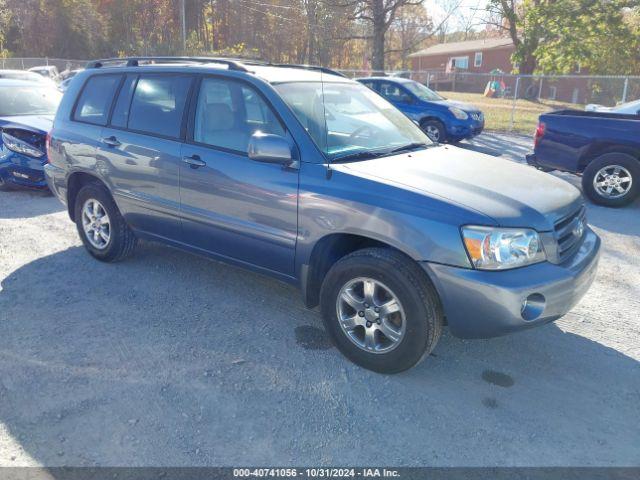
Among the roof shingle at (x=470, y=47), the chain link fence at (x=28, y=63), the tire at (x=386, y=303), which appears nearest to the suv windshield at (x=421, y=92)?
the tire at (x=386, y=303)

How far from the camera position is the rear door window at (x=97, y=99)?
4.82 m

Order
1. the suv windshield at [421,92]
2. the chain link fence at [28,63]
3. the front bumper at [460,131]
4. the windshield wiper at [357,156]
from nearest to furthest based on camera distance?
the windshield wiper at [357,156] < the front bumper at [460,131] < the suv windshield at [421,92] < the chain link fence at [28,63]

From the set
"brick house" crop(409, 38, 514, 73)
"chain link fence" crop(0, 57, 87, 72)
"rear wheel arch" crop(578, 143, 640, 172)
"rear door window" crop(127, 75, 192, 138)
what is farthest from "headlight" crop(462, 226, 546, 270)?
"brick house" crop(409, 38, 514, 73)

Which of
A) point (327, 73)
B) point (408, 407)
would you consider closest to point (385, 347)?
point (408, 407)

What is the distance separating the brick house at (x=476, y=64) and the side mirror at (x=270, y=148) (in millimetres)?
27951

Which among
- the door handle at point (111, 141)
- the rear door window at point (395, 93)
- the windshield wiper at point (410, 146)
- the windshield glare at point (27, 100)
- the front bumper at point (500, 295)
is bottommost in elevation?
the front bumper at point (500, 295)

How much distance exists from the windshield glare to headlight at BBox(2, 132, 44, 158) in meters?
0.90

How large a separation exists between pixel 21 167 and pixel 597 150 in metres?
8.34

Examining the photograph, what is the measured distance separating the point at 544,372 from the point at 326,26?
131 ft

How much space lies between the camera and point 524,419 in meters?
3.01

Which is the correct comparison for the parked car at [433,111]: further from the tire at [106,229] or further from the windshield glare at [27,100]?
the tire at [106,229]

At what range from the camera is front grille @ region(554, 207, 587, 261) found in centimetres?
326

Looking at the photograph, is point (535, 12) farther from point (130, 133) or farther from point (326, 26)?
point (130, 133)

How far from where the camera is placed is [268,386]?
3.27m
